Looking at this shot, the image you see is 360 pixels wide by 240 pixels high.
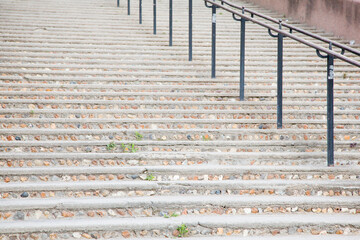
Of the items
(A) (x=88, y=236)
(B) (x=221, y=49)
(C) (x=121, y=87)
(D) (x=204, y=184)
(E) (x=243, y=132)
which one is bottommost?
(A) (x=88, y=236)

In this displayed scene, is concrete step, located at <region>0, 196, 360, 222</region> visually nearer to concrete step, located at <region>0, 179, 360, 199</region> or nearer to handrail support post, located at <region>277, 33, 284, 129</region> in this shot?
concrete step, located at <region>0, 179, 360, 199</region>

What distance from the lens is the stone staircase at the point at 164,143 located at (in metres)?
4.37

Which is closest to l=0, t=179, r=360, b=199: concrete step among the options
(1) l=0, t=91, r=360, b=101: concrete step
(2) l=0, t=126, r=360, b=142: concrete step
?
(2) l=0, t=126, r=360, b=142: concrete step

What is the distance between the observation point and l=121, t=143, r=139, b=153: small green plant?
533cm

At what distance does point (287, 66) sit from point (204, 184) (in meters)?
3.64

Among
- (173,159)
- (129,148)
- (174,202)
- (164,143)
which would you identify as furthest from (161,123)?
(174,202)

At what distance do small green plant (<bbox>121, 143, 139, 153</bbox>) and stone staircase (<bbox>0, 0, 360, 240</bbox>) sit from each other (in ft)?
0.04

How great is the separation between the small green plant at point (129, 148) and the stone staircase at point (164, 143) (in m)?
0.01

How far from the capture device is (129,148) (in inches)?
212

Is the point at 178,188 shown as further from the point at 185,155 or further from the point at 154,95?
the point at 154,95

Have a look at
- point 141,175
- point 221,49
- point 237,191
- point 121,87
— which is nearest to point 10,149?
point 141,175

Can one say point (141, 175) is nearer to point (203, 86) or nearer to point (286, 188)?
point (286, 188)

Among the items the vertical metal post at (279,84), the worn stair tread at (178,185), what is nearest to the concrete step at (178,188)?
the worn stair tread at (178,185)

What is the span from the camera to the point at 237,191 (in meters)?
4.83
